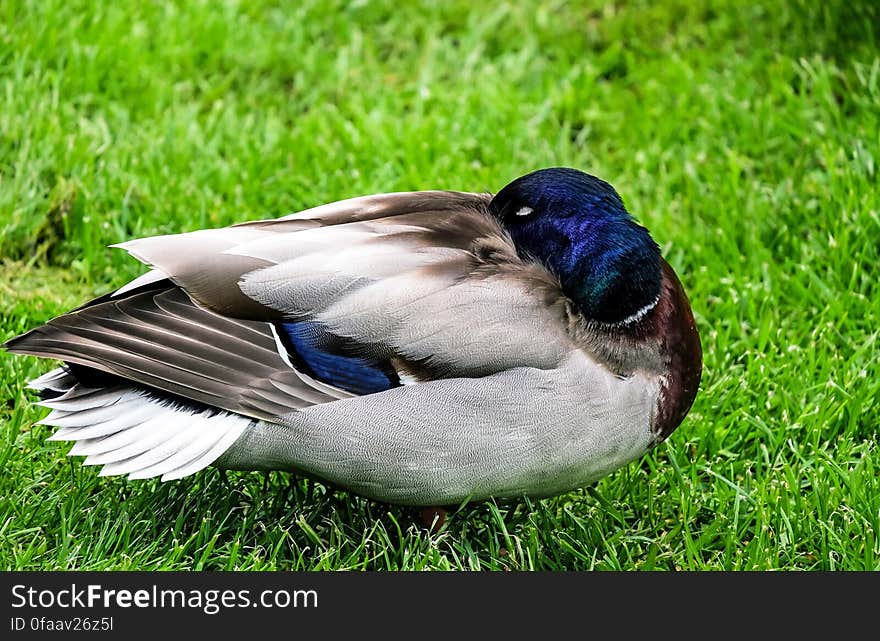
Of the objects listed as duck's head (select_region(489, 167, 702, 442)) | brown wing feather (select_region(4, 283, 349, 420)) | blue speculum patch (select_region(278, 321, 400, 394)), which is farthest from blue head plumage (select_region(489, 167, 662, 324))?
brown wing feather (select_region(4, 283, 349, 420))

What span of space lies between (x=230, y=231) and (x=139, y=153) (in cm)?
192

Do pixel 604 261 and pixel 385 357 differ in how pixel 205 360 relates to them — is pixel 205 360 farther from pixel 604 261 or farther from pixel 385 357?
pixel 604 261

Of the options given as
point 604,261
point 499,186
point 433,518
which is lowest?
point 433,518

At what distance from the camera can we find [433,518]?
3.40 m

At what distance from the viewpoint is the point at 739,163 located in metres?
5.05

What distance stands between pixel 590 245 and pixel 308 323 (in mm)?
703

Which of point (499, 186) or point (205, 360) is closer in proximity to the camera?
point (205, 360)

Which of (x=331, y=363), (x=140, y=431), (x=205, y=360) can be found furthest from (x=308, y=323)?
(x=140, y=431)

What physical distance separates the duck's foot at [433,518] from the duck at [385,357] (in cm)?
14

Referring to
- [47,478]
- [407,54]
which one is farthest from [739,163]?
[47,478]

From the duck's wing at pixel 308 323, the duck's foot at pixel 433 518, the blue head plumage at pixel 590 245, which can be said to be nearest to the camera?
the duck's wing at pixel 308 323

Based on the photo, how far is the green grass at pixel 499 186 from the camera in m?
3.43

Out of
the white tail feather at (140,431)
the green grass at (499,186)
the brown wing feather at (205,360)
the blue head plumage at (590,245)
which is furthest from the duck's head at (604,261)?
the white tail feather at (140,431)

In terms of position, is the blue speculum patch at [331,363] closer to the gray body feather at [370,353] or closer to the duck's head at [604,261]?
the gray body feather at [370,353]
